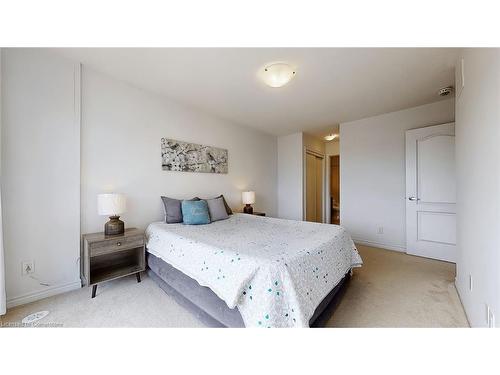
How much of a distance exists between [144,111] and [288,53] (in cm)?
192

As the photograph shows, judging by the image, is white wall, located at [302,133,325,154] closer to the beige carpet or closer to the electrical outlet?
the beige carpet

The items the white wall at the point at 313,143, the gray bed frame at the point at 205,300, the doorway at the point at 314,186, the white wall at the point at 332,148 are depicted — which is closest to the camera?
the gray bed frame at the point at 205,300

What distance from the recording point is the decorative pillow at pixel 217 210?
9.25 ft

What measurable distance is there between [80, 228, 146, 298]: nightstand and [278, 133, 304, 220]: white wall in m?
3.24

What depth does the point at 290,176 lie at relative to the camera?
4613 mm

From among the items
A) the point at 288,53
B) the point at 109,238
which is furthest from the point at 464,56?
the point at 109,238

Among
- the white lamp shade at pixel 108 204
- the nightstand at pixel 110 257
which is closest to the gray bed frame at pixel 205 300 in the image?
the nightstand at pixel 110 257

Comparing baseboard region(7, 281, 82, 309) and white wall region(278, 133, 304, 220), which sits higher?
white wall region(278, 133, 304, 220)

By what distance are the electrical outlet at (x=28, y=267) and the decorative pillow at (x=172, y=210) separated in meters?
1.21

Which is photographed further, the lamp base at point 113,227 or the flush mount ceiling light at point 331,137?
the flush mount ceiling light at point 331,137

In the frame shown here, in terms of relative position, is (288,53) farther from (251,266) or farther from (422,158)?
(422,158)

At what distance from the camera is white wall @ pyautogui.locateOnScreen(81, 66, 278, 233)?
2.16m

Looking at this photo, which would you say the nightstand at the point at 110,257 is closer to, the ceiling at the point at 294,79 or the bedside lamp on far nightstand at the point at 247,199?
the ceiling at the point at 294,79

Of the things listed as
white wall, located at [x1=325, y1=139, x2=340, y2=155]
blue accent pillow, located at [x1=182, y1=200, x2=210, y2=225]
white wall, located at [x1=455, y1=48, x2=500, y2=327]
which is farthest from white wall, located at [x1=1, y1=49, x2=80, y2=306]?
white wall, located at [x1=325, y1=139, x2=340, y2=155]
